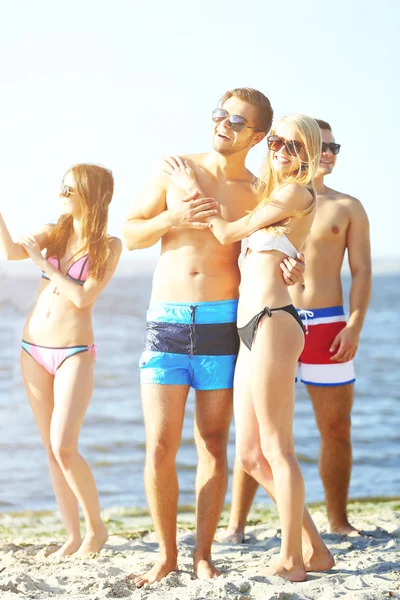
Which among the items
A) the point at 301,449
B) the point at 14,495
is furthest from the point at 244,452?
the point at 301,449

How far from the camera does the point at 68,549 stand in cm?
503

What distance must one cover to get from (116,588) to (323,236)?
2376 millimetres

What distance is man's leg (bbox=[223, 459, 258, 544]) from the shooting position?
5465 mm

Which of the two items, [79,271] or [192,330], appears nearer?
[192,330]

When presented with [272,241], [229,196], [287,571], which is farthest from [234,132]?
[287,571]

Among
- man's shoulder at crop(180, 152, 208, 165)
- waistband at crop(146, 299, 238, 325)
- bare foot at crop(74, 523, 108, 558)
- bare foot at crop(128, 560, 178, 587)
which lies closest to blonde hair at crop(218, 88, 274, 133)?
man's shoulder at crop(180, 152, 208, 165)

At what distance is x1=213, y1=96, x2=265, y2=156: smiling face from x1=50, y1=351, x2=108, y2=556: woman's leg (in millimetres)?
1419

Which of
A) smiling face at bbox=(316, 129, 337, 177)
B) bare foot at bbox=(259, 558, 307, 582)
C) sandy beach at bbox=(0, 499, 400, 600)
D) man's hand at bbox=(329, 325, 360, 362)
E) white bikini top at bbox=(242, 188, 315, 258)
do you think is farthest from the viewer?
smiling face at bbox=(316, 129, 337, 177)

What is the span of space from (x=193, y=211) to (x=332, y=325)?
1.50 meters

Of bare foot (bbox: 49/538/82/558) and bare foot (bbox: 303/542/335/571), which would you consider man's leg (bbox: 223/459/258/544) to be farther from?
bare foot (bbox: 303/542/335/571)

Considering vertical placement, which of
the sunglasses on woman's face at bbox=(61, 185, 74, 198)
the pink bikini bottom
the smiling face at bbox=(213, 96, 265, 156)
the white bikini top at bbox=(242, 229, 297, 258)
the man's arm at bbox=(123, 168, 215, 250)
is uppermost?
the smiling face at bbox=(213, 96, 265, 156)

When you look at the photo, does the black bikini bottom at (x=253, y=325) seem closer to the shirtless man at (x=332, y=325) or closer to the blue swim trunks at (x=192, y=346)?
the blue swim trunks at (x=192, y=346)

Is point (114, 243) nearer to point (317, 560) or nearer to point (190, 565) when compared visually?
point (190, 565)

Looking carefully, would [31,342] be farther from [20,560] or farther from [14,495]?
[14,495]
